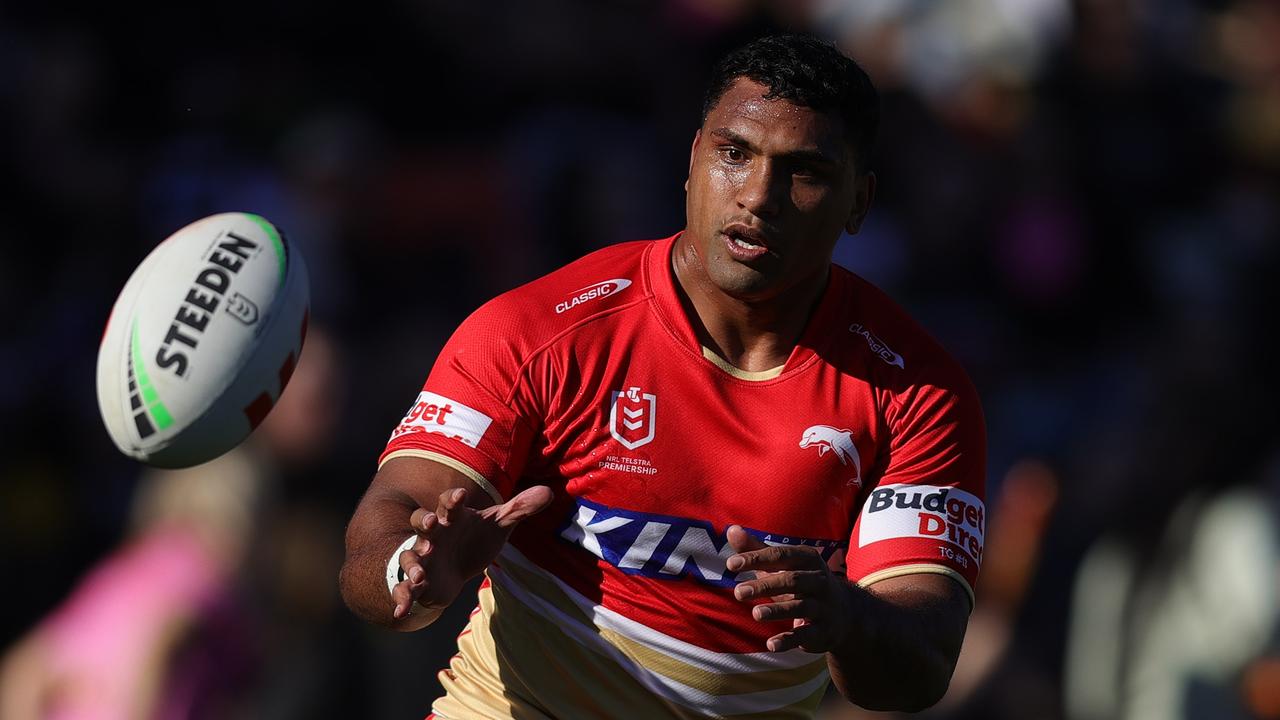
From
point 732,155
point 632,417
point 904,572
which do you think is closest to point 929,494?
point 904,572

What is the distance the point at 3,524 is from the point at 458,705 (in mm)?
5583

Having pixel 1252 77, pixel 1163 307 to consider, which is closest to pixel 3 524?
pixel 1163 307

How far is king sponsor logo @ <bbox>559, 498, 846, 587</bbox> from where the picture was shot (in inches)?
181

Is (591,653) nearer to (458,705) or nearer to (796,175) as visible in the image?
(458,705)

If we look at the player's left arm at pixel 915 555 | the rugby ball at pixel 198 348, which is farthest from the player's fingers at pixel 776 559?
the rugby ball at pixel 198 348

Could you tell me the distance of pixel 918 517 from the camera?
183 inches

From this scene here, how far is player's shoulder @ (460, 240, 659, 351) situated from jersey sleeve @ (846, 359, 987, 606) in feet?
2.60

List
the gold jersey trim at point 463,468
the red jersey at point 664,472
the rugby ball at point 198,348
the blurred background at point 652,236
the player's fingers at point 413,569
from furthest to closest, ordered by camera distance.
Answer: the blurred background at point 652,236 < the rugby ball at point 198,348 < the red jersey at point 664,472 < the gold jersey trim at point 463,468 < the player's fingers at point 413,569

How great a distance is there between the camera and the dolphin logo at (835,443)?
15.1 feet

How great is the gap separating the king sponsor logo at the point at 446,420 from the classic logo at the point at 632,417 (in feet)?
1.08

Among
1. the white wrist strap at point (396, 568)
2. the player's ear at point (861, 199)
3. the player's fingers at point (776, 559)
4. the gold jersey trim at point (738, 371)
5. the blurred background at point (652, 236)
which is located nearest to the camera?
the player's fingers at point (776, 559)

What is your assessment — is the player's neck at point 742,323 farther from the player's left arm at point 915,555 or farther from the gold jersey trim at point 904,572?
the gold jersey trim at point 904,572

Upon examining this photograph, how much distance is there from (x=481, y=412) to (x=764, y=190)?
0.92 m

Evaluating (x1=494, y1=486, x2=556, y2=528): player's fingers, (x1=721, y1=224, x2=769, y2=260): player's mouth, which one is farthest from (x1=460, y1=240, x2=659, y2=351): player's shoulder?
(x1=494, y1=486, x2=556, y2=528): player's fingers
